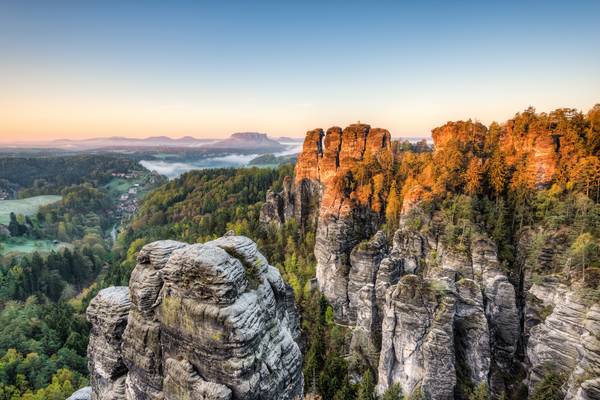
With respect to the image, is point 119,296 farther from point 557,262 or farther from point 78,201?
point 78,201

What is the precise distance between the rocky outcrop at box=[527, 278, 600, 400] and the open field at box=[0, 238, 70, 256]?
464ft

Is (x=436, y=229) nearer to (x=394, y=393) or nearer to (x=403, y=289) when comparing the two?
(x=403, y=289)

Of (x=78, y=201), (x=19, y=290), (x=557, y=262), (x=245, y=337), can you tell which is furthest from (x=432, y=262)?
(x=78, y=201)

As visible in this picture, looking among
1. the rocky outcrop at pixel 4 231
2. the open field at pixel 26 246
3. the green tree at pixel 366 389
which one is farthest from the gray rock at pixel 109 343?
the rocky outcrop at pixel 4 231

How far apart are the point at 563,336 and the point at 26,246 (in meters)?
155

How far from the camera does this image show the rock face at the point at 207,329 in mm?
9086

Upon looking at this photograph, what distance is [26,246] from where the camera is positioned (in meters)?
116

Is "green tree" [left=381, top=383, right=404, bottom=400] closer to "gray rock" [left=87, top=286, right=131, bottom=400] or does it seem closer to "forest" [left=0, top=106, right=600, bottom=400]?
"forest" [left=0, top=106, right=600, bottom=400]

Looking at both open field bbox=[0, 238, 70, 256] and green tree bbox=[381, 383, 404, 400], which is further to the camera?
open field bbox=[0, 238, 70, 256]

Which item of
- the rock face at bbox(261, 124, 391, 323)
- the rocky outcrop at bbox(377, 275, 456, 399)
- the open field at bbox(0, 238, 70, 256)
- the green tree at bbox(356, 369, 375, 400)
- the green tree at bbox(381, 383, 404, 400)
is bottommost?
the open field at bbox(0, 238, 70, 256)

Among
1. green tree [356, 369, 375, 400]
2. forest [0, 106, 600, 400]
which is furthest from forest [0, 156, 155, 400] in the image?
green tree [356, 369, 375, 400]

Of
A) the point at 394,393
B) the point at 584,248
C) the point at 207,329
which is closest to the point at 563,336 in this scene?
the point at 584,248

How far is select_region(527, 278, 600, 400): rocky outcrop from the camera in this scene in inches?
717

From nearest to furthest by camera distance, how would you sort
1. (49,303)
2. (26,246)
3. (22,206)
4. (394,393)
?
(394,393) → (49,303) → (26,246) → (22,206)
